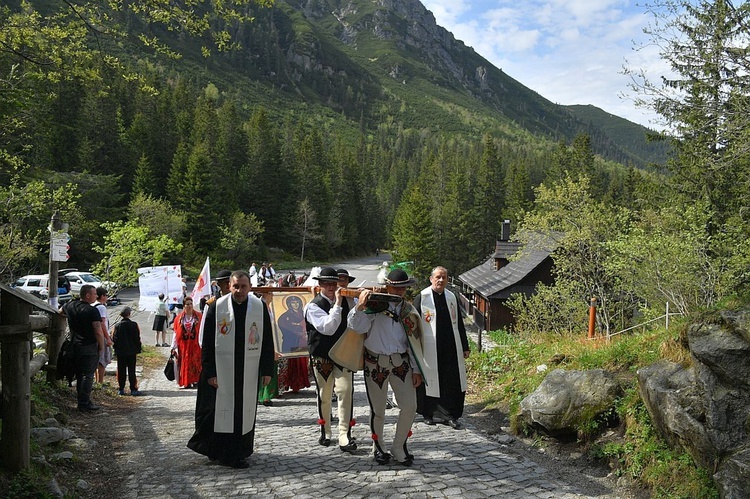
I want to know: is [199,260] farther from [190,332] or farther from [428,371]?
[428,371]

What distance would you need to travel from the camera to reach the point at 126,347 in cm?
971

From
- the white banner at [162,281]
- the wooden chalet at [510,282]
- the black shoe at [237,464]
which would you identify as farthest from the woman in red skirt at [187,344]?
the wooden chalet at [510,282]

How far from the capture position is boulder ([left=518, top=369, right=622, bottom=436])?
6.23 meters

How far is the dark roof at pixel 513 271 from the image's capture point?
1164 inches

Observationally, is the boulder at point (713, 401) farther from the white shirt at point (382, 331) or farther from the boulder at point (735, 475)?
the white shirt at point (382, 331)

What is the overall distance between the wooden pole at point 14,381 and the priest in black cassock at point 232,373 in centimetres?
161

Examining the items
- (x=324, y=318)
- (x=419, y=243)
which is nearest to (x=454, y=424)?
(x=324, y=318)

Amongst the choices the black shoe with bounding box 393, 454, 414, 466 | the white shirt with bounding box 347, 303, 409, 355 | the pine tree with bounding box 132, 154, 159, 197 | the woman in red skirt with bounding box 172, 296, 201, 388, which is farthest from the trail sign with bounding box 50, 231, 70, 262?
the pine tree with bounding box 132, 154, 159, 197

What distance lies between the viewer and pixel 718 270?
52.5 ft

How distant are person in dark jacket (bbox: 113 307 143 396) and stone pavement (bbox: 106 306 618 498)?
2354 millimetres

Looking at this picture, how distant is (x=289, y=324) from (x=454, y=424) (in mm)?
3274

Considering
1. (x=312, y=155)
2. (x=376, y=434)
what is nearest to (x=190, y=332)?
(x=376, y=434)

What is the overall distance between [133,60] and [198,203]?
100 meters

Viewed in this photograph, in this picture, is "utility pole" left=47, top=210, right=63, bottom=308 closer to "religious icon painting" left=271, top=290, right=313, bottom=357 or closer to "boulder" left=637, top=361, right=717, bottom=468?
"religious icon painting" left=271, top=290, right=313, bottom=357
